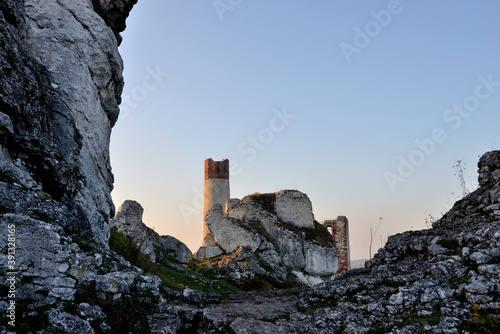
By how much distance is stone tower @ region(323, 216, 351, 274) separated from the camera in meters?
41.2

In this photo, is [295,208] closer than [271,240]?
No

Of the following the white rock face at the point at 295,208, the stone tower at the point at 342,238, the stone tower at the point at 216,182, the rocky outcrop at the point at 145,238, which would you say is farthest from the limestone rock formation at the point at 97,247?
the stone tower at the point at 216,182

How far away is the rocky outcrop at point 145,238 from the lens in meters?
21.4

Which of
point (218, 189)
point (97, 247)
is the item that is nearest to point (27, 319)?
point (97, 247)

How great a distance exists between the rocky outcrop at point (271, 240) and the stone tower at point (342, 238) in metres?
7.06

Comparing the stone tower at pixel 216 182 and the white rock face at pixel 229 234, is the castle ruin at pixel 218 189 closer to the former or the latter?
the stone tower at pixel 216 182

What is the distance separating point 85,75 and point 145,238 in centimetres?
1165

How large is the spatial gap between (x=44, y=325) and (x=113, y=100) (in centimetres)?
1160

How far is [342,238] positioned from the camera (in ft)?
138

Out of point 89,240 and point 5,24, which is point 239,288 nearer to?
point 89,240

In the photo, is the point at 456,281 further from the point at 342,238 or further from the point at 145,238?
the point at 342,238

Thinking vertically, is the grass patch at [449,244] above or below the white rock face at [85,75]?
below

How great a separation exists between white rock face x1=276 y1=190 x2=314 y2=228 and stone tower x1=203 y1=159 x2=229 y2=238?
13.8 meters

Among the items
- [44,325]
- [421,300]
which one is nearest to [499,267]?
[421,300]
